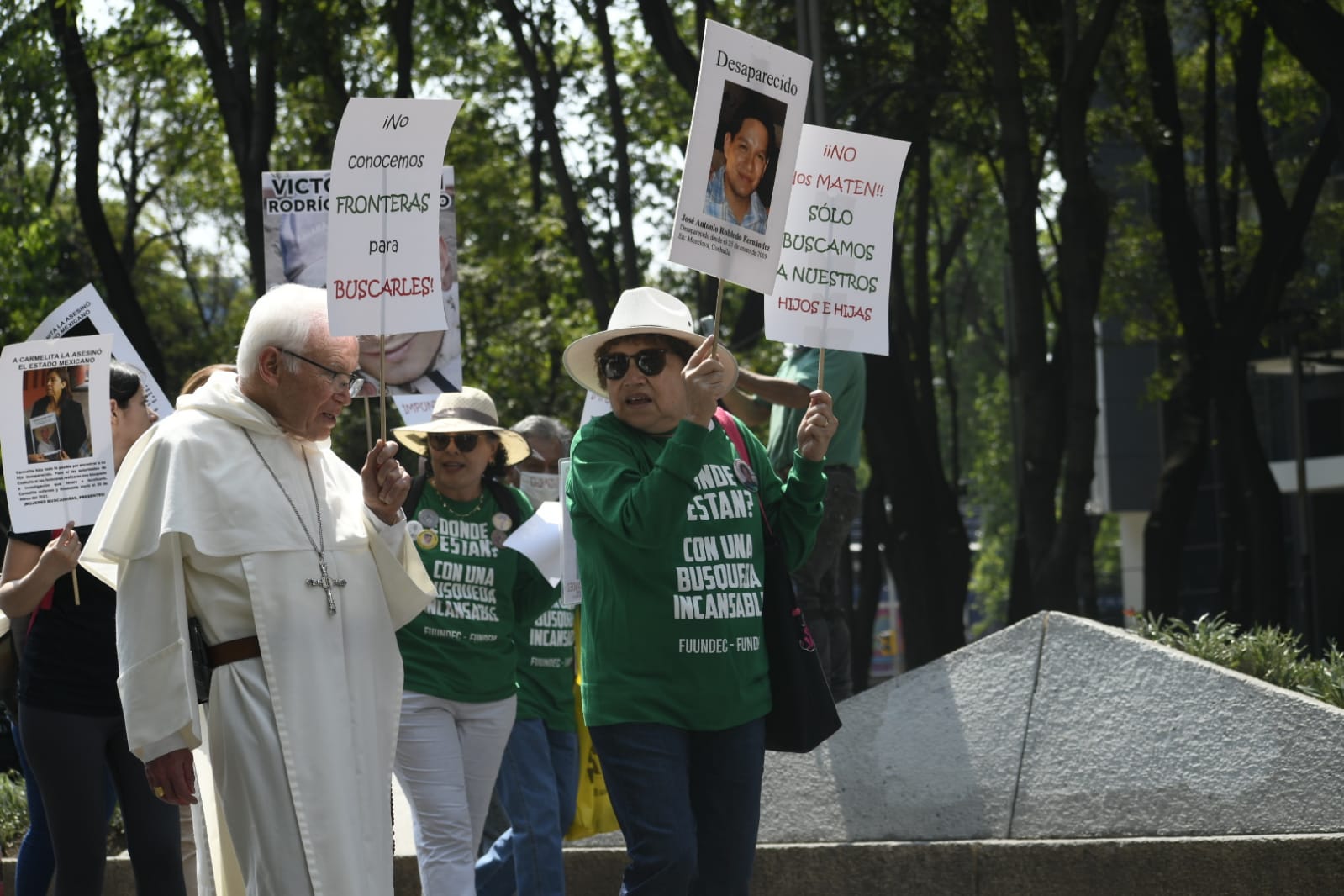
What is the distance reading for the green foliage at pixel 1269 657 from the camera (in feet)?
25.2

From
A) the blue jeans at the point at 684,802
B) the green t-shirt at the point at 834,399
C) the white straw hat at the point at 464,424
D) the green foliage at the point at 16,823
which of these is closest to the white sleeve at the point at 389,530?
the blue jeans at the point at 684,802

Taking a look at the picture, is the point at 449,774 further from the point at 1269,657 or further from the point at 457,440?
the point at 1269,657

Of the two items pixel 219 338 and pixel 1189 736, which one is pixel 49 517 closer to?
pixel 1189 736

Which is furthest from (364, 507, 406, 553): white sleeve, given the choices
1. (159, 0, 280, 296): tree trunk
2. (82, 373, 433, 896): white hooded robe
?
(159, 0, 280, 296): tree trunk

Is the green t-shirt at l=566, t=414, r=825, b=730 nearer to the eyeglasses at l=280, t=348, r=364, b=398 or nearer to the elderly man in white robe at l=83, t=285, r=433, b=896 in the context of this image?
the elderly man in white robe at l=83, t=285, r=433, b=896

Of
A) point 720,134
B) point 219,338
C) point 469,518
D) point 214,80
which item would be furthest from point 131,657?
point 219,338

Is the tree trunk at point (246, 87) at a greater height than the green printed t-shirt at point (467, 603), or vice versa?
the tree trunk at point (246, 87)

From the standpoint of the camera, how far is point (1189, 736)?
24.1 feet

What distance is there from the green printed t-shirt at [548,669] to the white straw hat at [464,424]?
673 millimetres

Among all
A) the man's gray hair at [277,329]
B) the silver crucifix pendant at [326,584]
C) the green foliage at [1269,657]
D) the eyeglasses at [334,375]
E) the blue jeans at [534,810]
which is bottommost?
the blue jeans at [534,810]

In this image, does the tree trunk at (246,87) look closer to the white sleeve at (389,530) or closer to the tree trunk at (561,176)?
the tree trunk at (561,176)

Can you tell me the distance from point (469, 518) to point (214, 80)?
8.30 meters

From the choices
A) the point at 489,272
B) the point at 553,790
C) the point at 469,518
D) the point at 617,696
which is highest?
the point at 489,272

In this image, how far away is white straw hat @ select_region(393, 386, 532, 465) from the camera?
685 centimetres
